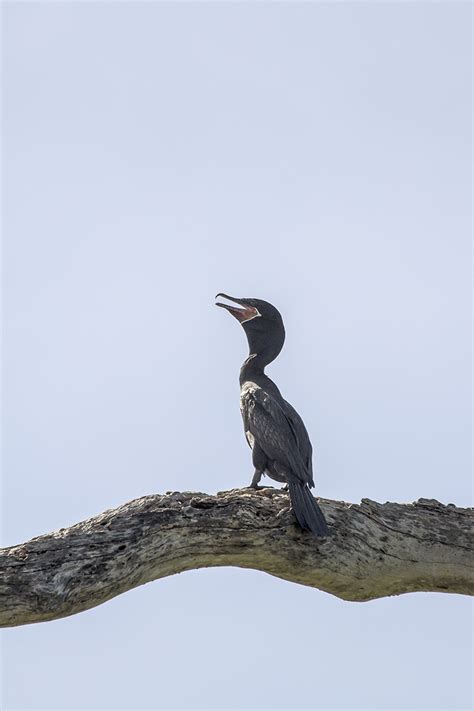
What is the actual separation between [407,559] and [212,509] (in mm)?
1252

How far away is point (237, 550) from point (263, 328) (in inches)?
103

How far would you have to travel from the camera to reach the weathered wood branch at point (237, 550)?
636 centimetres

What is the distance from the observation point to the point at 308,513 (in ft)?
23.9

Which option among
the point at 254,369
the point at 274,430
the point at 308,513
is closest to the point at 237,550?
the point at 308,513

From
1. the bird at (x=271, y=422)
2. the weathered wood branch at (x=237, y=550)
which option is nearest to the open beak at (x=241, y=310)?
the bird at (x=271, y=422)

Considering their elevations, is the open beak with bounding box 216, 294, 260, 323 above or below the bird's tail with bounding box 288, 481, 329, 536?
above

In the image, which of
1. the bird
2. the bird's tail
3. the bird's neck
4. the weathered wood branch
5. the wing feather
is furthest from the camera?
the bird's neck

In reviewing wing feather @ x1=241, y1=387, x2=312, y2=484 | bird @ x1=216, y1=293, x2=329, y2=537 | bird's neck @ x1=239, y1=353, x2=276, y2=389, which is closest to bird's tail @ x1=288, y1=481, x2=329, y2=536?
bird @ x1=216, y1=293, x2=329, y2=537

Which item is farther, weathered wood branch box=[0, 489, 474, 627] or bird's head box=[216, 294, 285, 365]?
bird's head box=[216, 294, 285, 365]

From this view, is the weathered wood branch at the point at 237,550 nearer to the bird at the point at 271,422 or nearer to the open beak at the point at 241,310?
the bird at the point at 271,422

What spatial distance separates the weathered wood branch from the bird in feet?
0.34

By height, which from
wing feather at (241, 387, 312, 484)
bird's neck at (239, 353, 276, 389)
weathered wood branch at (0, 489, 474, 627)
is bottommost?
weathered wood branch at (0, 489, 474, 627)

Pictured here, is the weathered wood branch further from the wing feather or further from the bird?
the wing feather

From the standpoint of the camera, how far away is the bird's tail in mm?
7234
